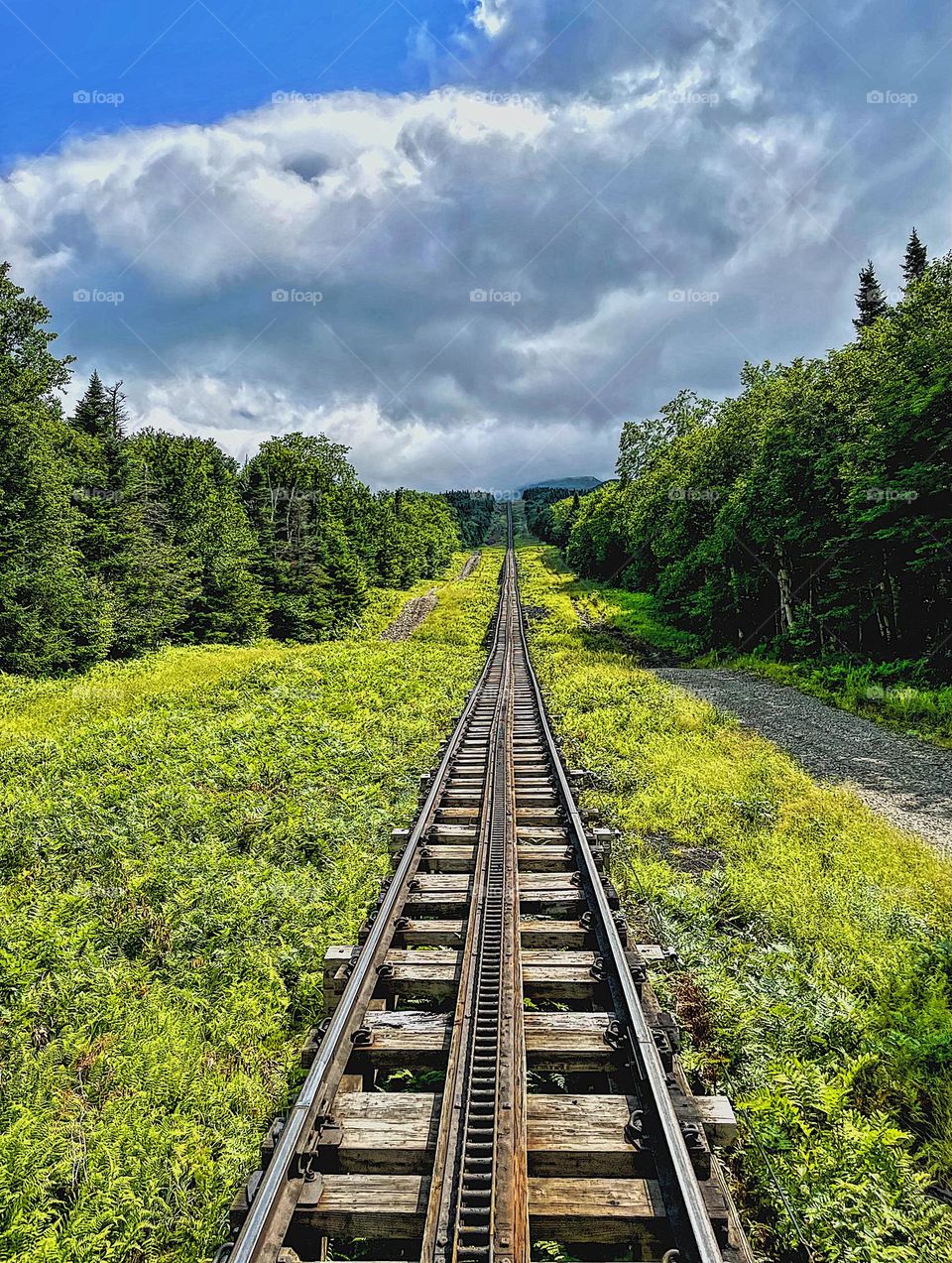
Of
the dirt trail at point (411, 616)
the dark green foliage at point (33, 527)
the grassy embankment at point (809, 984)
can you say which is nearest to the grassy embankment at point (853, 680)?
the grassy embankment at point (809, 984)

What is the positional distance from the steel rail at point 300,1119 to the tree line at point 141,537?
22268mm

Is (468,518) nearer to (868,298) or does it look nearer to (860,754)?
(868,298)

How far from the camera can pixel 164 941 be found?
5.83m

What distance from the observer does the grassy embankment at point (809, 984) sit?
10.6ft

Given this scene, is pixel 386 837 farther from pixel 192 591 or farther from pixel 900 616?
pixel 192 591

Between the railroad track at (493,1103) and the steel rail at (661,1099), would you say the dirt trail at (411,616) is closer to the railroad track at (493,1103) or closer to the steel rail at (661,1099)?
the railroad track at (493,1103)

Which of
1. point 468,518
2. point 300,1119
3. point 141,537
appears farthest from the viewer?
point 468,518

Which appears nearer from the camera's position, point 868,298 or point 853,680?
point 853,680

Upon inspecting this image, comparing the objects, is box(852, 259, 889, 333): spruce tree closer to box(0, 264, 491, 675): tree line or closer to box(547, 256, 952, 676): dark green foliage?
box(547, 256, 952, 676): dark green foliage

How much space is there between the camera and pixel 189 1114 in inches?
155

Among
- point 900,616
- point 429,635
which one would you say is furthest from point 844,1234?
point 429,635

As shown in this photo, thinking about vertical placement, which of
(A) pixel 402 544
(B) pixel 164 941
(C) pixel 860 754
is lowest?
(C) pixel 860 754

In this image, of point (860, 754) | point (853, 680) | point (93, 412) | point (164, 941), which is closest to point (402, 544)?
point (93, 412)

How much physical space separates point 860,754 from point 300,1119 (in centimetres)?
1306
